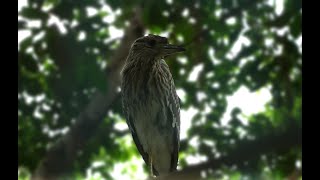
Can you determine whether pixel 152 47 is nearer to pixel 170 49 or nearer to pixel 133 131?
pixel 170 49

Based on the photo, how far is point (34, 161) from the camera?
13.8ft

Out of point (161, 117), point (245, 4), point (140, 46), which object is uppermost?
point (140, 46)

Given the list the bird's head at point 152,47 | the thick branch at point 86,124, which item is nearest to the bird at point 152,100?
the bird's head at point 152,47

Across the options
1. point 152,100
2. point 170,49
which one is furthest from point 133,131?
point 170,49

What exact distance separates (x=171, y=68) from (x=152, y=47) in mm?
421

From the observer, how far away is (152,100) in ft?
13.5

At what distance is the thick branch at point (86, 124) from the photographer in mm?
3391

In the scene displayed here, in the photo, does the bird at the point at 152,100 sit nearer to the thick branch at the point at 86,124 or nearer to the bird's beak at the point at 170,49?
the bird's beak at the point at 170,49

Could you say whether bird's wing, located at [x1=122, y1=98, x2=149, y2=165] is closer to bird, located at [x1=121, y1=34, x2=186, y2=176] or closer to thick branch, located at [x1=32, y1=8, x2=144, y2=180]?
bird, located at [x1=121, y1=34, x2=186, y2=176]

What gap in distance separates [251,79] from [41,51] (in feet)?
5.95

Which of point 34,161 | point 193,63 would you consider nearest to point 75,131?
point 34,161

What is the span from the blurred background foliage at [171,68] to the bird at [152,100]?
250 millimetres

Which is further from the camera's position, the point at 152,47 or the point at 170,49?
the point at 152,47

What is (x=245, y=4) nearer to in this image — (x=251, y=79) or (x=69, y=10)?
(x=251, y=79)
